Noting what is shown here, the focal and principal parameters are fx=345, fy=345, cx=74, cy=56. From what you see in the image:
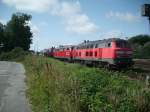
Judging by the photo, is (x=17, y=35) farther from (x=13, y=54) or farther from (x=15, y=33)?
(x=13, y=54)

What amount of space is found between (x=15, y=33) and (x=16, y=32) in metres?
0.42

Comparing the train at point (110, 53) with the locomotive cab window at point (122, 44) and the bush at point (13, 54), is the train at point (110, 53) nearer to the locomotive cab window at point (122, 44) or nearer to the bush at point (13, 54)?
the locomotive cab window at point (122, 44)

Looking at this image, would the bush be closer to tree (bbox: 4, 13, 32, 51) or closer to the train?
tree (bbox: 4, 13, 32, 51)

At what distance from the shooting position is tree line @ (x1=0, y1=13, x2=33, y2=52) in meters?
93.9

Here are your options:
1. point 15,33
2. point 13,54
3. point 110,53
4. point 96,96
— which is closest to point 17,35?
point 15,33

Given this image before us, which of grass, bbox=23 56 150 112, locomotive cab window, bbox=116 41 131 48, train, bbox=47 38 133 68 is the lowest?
grass, bbox=23 56 150 112

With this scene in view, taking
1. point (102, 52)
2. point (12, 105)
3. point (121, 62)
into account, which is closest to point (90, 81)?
point (12, 105)

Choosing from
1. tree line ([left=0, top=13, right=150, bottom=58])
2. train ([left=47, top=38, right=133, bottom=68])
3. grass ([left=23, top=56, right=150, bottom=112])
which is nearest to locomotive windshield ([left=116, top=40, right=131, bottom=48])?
train ([left=47, top=38, right=133, bottom=68])

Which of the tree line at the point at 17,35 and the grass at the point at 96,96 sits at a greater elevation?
the tree line at the point at 17,35

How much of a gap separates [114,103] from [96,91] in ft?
6.11

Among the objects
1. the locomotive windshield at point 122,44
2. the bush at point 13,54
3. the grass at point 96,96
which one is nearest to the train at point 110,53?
the locomotive windshield at point 122,44

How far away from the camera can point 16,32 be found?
310 ft

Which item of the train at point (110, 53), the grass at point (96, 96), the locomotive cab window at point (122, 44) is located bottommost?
the grass at point (96, 96)

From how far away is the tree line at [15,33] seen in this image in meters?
93.9
